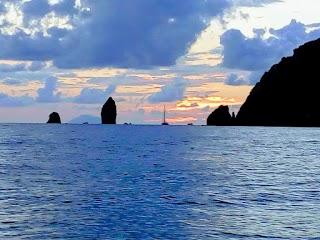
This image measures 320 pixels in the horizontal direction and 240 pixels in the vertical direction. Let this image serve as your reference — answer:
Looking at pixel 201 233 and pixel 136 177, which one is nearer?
pixel 201 233

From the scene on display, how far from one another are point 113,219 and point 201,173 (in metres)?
30.8

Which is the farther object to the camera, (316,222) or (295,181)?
(295,181)

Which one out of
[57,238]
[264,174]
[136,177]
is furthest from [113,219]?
[264,174]

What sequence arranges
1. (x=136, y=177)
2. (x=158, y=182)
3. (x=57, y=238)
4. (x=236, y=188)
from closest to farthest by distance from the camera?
(x=57, y=238), (x=236, y=188), (x=158, y=182), (x=136, y=177)

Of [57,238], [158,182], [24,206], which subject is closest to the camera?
[57,238]

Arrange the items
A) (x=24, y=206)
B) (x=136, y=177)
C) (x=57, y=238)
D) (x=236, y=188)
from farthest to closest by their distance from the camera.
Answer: (x=136, y=177)
(x=236, y=188)
(x=24, y=206)
(x=57, y=238)

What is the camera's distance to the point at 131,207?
36.1 meters

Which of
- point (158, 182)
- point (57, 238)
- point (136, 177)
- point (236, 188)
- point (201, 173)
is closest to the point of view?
point (57, 238)

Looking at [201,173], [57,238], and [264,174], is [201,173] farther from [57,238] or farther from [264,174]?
[57,238]

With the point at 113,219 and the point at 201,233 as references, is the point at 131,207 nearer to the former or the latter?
the point at 113,219

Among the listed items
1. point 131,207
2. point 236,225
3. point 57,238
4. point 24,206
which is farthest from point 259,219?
point 24,206

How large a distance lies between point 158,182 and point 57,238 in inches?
983

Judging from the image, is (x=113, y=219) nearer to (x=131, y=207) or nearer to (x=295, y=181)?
(x=131, y=207)

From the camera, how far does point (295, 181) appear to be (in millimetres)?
53781
